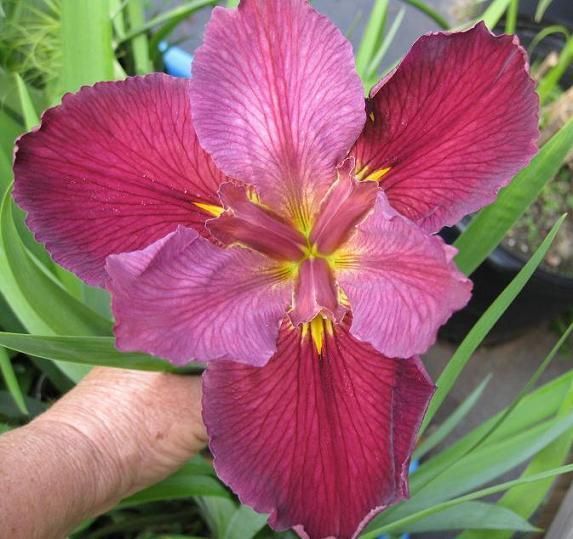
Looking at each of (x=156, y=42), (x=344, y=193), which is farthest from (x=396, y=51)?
(x=344, y=193)

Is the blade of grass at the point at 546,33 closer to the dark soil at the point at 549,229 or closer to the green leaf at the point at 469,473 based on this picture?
the dark soil at the point at 549,229

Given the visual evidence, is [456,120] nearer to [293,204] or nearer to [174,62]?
[293,204]

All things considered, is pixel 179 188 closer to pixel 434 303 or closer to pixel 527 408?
pixel 434 303

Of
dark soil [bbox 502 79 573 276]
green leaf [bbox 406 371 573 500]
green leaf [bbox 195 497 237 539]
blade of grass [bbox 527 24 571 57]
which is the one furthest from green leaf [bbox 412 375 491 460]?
blade of grass [bbox 527 24 571 57]

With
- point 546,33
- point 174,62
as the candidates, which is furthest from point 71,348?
point 546,33

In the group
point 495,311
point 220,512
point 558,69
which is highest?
point 558,69

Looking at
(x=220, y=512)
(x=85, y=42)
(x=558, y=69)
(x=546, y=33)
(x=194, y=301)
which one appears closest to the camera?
(x=194, y=301)

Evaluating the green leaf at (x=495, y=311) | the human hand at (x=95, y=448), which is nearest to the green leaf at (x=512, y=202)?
the green leaf at (x=495, y=311)
